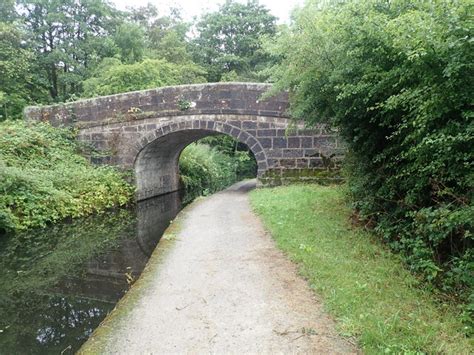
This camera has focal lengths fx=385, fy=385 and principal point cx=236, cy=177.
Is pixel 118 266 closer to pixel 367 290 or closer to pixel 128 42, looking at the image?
pixel 367 290

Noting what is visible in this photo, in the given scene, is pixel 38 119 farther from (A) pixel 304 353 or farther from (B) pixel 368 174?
(A) pixel 304 353

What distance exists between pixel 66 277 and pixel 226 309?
304 centimetres

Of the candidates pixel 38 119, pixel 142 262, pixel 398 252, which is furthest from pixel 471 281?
pixel 38 119

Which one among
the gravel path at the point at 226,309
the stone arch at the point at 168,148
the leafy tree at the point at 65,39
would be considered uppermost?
the leafy tree at the point at 65,39

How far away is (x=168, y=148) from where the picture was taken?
14.3 metres

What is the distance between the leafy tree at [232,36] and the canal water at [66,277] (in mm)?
20030

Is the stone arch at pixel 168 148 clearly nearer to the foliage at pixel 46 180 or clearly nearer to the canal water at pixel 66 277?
the foliage at pixel 46 180

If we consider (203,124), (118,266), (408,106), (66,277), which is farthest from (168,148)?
(408,106)

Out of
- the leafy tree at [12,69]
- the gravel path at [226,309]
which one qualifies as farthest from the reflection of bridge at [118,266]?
the leafy tree at [12,69]

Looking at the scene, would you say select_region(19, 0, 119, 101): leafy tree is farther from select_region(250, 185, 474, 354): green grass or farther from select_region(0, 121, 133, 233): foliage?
select_region(250, 185, 474, 354): green grass

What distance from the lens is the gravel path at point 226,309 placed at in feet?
9.45

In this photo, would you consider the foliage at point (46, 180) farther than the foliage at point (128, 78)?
No

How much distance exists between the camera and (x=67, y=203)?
9242 mm

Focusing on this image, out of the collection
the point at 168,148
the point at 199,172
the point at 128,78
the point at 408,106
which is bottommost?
the point at 199,172
